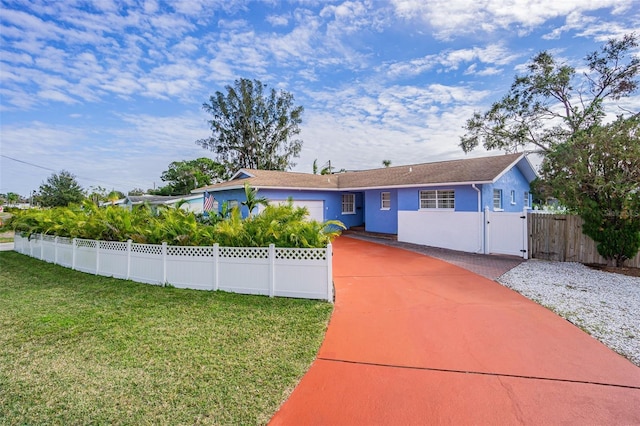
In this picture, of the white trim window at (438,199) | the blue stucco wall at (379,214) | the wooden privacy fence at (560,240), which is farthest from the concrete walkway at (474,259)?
the white trim window at (438,199)

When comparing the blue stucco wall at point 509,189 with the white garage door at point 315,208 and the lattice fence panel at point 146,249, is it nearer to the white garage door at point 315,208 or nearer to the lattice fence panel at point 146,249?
the white garage door at point 315,208

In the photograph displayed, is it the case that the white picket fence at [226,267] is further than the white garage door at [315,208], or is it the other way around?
the white garage door at [315,208]

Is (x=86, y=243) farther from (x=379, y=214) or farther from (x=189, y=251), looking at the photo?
(x=379, y=214)

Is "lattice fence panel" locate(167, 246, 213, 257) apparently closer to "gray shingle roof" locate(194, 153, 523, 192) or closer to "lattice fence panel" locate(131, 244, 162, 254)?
"lattice fence panel" locate(131, 244, 162, 254)

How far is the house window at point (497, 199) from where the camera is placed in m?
14.2

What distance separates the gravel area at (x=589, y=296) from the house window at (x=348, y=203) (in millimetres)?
11282

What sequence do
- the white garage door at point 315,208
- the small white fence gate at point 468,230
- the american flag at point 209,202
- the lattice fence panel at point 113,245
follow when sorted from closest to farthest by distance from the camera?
1. the lattice fence panel at point 113,245
2. the small white fence gate at point 468,230
3. the white garage door at point 315,208
4. the american flag at point 209,202

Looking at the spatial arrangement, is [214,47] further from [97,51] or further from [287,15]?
[97,51]

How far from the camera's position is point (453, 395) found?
11.3 ft

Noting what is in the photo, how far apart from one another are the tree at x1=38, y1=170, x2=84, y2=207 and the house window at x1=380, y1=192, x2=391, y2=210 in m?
35.3

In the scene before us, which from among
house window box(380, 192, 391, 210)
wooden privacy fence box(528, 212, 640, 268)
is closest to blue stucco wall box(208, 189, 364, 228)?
house window box(380, 192, 391, 210)

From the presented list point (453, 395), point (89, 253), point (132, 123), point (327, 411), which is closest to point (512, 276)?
point (453, 395)

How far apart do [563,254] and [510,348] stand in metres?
8.16

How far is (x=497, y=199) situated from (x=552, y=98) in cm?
1071
